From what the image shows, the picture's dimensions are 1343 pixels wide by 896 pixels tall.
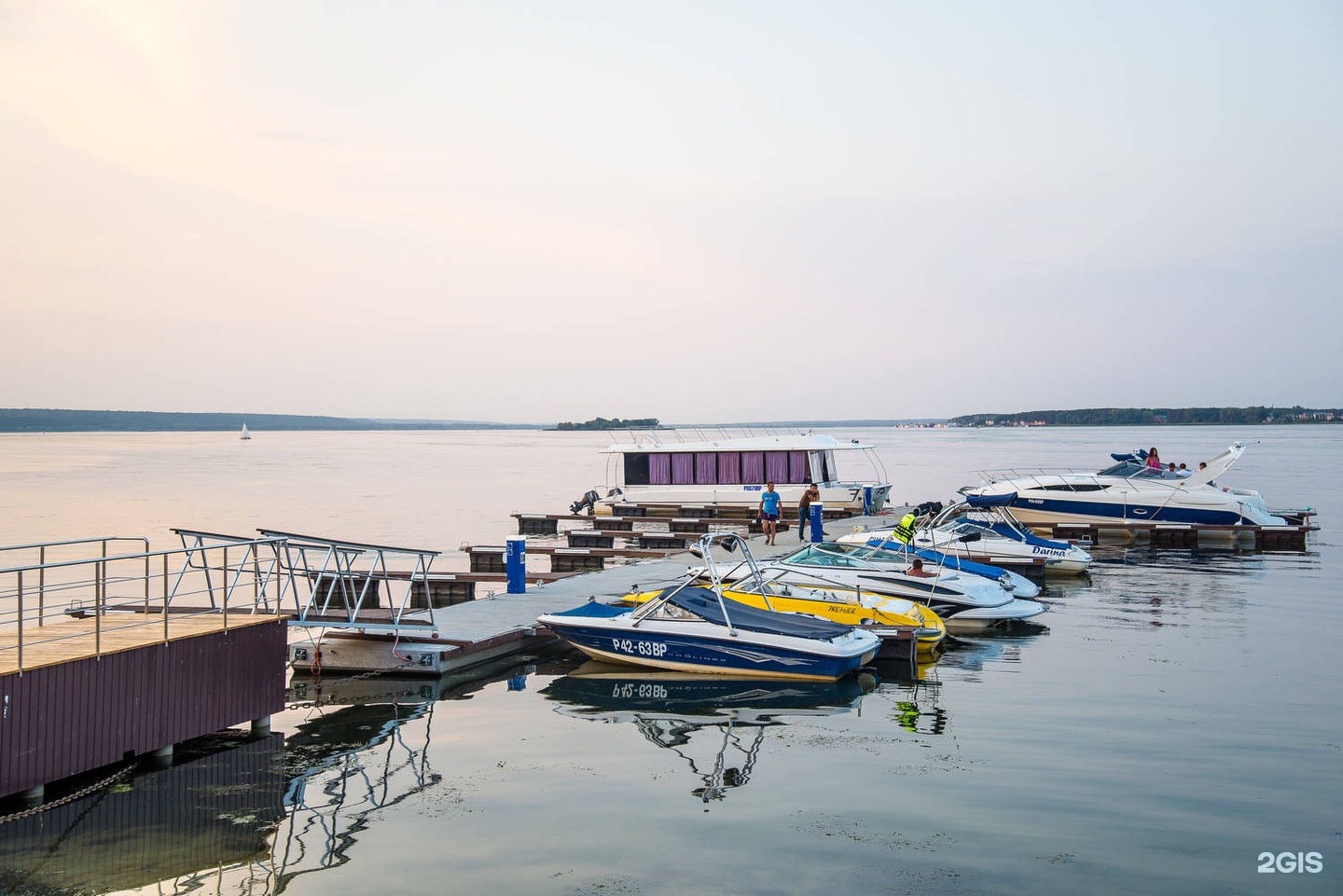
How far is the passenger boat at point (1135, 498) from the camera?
3238 cm

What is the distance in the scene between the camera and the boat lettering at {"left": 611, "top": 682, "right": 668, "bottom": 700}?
13578mm

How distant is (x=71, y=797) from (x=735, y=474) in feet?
99.5

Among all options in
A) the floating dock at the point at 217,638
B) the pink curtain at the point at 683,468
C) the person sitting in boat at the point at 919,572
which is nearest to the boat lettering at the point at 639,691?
the floating dock at the point at 217,638

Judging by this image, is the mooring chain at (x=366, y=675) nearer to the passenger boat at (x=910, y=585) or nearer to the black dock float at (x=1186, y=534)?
the passenger boat at (x=910, y=585)

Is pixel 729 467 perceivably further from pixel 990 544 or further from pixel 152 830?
pixel 152 830

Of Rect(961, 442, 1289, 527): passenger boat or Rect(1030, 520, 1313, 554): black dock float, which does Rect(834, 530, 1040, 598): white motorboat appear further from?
Rect(1030, 520, 1313, 554): black dock float

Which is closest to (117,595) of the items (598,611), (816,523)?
(598,611)

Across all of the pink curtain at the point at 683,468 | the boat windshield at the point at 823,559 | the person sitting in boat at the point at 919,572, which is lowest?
the person sitting in boat at the point at 919,572

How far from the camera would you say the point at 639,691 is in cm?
1382

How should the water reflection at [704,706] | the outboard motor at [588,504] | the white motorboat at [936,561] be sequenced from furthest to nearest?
the outboard motor at [588,504] → the white motorboat at [936,561] → the water reflection at [704,706]

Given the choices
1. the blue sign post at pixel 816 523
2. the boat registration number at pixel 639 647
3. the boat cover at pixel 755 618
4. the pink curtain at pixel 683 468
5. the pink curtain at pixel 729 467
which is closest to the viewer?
the boat cover at pixel 755 618

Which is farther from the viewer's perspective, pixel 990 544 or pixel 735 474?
pixel 735 474

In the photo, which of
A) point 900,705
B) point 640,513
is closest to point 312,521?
point 640,513

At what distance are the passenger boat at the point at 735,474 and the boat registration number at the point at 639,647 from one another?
2166cm
